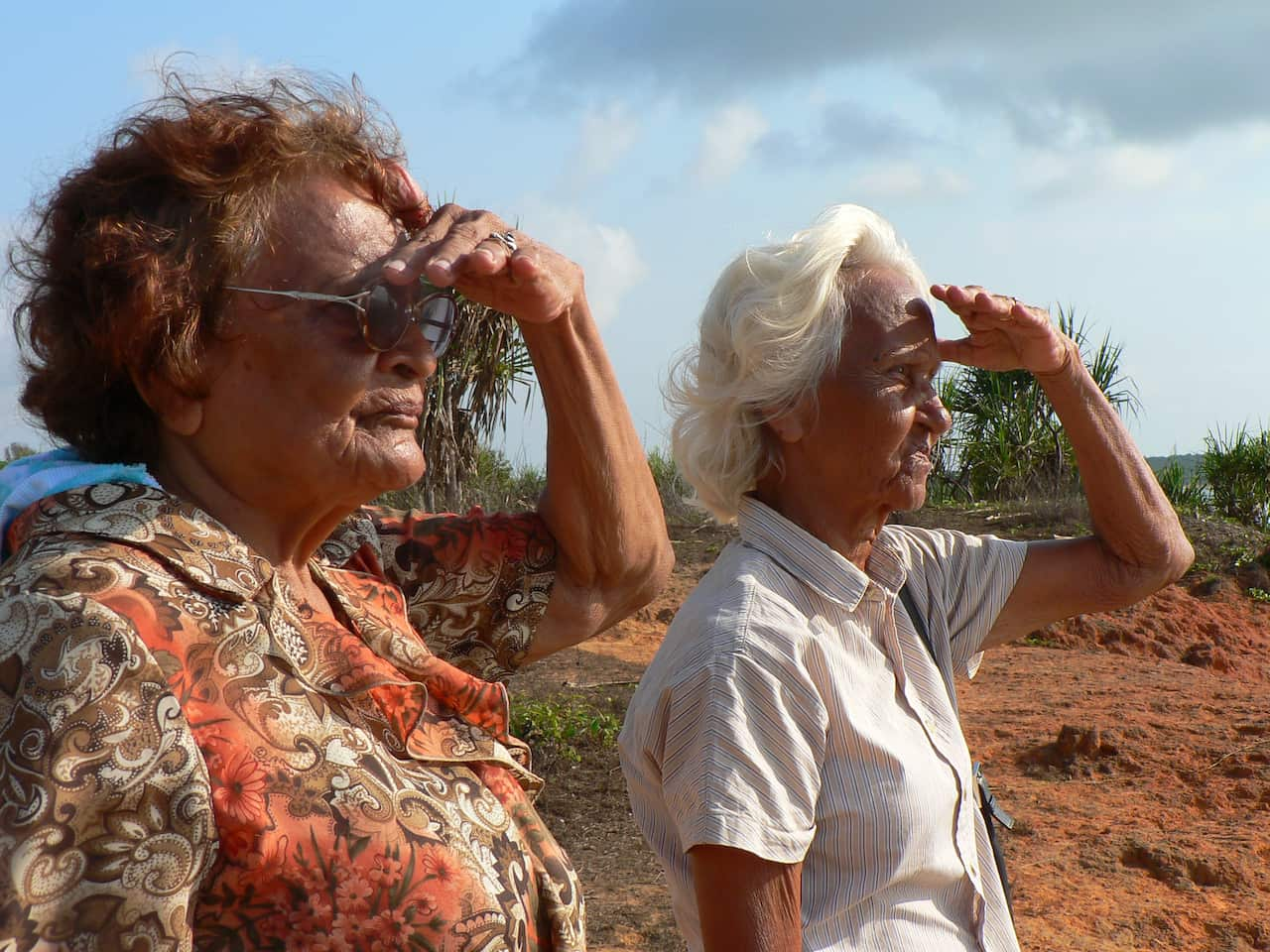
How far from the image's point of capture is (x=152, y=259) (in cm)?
192

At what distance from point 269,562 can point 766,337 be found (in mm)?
1231

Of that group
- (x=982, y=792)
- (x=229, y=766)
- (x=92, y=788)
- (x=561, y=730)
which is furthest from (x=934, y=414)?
(x=561, y=730)

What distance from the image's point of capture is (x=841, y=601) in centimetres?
262

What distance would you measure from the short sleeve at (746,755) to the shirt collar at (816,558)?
281 millimetres

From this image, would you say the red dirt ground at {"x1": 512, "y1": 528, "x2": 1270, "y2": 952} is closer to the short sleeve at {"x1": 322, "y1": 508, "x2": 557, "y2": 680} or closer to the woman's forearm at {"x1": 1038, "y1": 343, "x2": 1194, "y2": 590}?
the woman's forearm at {"x1": 1038, "y1": 343, "x2": 1194, "y2": 590}

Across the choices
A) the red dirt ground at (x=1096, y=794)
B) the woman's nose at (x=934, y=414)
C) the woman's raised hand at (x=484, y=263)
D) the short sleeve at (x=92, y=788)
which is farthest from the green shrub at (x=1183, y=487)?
the short sleeve at (x=92, y=788)

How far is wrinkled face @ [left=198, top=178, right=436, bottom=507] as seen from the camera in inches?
79.7

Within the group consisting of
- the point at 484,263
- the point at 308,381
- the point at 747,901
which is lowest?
the point at 747,901

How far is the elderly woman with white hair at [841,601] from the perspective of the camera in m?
2.32

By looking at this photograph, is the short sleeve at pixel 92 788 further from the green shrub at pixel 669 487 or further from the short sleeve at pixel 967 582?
the green shrub at pixel 669 487

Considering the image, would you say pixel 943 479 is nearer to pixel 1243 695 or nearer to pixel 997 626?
pixel 1243 695

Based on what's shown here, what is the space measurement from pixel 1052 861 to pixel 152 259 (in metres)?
5.35

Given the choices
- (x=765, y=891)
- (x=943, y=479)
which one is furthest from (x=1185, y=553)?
(x=943, y=479)

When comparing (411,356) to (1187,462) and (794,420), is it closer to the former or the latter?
(794,420)
